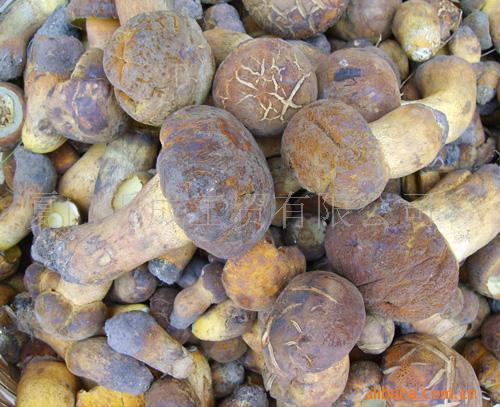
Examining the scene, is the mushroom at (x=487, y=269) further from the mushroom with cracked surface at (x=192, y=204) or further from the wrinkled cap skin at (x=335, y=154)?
the mushroom with cracked surface at (x=192, y=204)

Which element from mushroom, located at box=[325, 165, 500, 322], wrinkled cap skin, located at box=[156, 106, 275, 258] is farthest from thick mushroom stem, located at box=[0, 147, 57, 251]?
mushroom, located at box=[325, 165, 500, 322]

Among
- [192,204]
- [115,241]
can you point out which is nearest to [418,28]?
[192,204]

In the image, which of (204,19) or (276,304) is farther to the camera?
(204,19)

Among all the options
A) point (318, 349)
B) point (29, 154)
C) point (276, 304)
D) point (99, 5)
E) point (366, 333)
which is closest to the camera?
point (318, 349)

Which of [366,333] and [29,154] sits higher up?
[29,154]

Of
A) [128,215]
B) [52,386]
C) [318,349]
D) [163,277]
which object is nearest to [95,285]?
[163,277]

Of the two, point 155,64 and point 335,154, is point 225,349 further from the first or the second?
point 155,64

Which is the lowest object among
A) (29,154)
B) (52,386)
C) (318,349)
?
(52,386)

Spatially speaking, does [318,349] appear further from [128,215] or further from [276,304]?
[128,215]

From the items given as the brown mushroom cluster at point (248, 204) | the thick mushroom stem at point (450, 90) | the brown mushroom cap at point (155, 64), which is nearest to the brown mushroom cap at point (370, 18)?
the brown mushroom cluster at point (248, 204)
